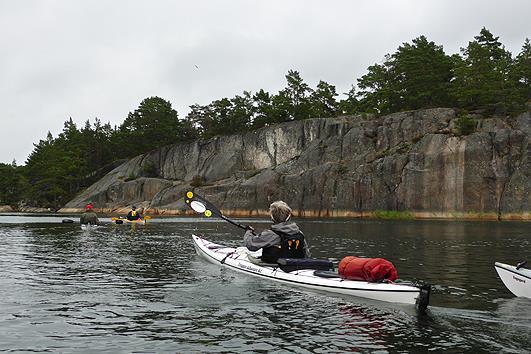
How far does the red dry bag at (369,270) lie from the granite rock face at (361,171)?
45266 mm

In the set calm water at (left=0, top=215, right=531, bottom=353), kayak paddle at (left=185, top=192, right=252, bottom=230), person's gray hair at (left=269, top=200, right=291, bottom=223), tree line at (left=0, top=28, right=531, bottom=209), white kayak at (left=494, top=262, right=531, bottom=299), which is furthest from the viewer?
tree line at (left=0, top=28, right=531, bottom=209)

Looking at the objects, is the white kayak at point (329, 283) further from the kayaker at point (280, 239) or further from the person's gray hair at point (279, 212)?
the person's gray hair at point (279, 212)

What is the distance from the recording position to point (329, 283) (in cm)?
1137

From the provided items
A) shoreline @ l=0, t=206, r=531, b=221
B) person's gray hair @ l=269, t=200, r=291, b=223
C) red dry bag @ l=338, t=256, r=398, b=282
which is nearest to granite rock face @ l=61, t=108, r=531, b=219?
shoreline @ l=0, t=206, r=531, b=221

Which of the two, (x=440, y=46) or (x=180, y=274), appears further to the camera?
(x=440, y=46)

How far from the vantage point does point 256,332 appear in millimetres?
8445

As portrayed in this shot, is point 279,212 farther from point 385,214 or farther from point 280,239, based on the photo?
point 385,214

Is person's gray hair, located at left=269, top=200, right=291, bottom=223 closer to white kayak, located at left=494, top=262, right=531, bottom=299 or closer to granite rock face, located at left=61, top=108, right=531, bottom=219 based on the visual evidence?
white kayak, located at left=494, top=262, right=531, bottom=299

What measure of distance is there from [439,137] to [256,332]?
5271 cm

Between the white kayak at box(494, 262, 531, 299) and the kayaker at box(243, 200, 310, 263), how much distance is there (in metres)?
4.89

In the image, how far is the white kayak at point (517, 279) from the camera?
37.7 ft

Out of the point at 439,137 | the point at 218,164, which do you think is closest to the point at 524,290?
the point at 439,137

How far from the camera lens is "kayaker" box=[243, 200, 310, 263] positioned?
1272 centimetres

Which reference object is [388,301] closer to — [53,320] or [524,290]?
[524,290]
